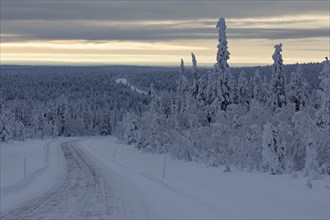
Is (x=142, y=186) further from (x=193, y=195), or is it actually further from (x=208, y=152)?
(x=208, y=152)

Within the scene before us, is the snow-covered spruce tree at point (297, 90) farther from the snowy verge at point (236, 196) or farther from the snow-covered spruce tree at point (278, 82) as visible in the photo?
the snowy verge at point (236, 196)

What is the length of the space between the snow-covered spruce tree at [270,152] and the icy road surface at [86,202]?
6.38 meters

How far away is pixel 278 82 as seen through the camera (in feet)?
139

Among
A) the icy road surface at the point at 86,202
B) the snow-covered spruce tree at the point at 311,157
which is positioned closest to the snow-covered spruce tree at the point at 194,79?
the icy road surface at the point at 86,202

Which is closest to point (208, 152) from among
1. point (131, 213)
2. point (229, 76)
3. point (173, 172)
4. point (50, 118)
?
point (173, 172)

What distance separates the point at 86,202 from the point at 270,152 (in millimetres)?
9933

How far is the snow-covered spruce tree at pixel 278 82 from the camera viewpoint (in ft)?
136

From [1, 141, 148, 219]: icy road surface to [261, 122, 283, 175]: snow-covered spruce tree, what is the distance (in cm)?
638

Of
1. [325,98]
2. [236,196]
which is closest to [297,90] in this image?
[325,98]

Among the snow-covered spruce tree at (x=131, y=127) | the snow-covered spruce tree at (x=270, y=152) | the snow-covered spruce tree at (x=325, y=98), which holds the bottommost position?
the snow-covered spruce tree at (x=131, y=127)

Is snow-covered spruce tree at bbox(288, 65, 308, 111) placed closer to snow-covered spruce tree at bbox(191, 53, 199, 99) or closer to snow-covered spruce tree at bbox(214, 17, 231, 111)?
snow-covered spruce tree at bbox(214, 17, 231, 111)

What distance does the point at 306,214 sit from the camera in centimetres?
1383

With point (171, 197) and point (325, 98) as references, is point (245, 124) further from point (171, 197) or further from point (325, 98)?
point (171, 197)

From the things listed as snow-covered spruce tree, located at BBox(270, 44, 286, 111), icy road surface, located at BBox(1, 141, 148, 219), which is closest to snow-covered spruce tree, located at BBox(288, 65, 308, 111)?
snow-covered spruce tree, located at BBox(270, 44, 286, 111)
